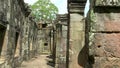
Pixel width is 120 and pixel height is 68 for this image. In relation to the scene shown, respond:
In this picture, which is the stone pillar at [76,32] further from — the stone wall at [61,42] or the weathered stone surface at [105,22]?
the stone wall at [61,42]

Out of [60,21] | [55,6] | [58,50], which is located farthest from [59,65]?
[55,6]

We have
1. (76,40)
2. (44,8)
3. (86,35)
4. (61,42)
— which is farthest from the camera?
(44,8)

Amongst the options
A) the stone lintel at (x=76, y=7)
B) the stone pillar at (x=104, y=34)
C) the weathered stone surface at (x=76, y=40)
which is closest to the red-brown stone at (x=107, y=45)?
the stone pillar at (x=104, y=34)

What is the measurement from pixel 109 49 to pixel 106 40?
12 cm

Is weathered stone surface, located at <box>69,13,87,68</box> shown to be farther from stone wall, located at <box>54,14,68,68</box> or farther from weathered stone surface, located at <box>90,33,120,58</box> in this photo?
stone wall, located at <box>54,14,68,68</box>

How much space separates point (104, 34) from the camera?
9.62 ft

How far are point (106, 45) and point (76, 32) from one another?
366 cm

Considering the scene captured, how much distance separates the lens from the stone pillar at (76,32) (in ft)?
20.9

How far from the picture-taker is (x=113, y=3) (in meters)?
2.91

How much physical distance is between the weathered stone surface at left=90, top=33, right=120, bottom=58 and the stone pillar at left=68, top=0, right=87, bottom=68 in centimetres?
335

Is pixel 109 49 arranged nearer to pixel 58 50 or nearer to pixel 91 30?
pixel 91 30

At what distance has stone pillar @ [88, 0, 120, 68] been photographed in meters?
2.87

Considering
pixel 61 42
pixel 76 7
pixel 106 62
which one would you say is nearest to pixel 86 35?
pixel 106 62

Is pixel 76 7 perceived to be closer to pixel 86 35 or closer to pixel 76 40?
pixel 76 40
